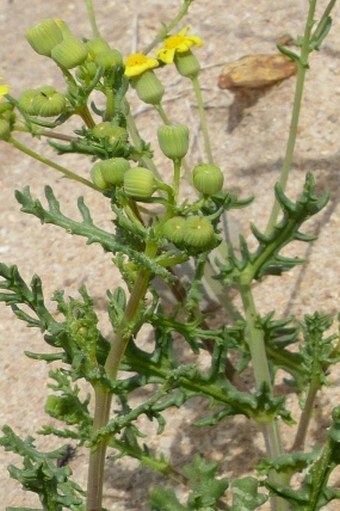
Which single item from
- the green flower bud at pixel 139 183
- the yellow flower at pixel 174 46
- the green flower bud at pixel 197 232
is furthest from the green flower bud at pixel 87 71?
the yellow flower at pixel 174 46

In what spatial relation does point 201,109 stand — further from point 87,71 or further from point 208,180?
point 208,180

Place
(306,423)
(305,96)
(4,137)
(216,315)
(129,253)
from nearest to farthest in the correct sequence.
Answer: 1. (129,253)
2. (4,137)
3. (306,423)
4. (216,315)
5. (305,96)

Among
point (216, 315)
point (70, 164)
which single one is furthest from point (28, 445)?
point (70, 164)

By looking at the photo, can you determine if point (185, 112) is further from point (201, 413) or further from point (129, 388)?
point (129, 388)

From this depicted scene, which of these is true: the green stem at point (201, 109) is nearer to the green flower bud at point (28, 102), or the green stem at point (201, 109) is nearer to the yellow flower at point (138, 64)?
the yellow flower at point (138, 64)

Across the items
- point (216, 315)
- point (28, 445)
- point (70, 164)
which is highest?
point (70, 164)
